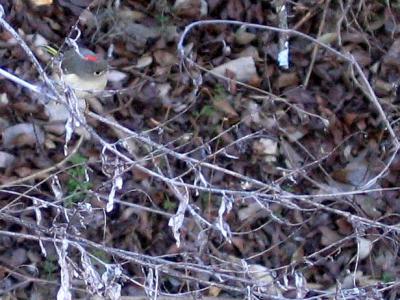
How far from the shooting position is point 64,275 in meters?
2.77

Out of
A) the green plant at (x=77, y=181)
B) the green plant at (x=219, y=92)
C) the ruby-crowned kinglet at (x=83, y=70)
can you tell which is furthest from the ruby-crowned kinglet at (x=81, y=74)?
the green plant at (x=219, y=92)

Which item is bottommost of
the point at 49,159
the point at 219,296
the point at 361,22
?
the point at 219,296

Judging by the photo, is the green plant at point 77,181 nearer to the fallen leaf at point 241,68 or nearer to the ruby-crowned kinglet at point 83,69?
the ruby-crowned kinglet at point 83,69

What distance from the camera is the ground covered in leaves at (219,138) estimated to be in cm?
361

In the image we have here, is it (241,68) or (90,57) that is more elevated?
(90,57)

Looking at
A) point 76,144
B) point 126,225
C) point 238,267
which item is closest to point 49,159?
point 76,144

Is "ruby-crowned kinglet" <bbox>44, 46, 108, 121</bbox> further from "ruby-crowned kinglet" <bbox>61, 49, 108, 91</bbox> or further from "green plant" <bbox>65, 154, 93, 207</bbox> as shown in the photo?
"green plant" <bbox>65, 154, 93, 207</bbox>

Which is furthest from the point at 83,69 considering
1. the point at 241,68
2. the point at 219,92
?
the point at 241,68

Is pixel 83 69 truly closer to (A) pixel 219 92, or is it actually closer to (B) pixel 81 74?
(B) pixel 81 74

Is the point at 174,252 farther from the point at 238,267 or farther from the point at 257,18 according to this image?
the point at 257,18

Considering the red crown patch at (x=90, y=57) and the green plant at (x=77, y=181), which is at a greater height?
the red crown patch at (x=90, y=57)

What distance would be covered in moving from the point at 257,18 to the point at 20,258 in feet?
4.45

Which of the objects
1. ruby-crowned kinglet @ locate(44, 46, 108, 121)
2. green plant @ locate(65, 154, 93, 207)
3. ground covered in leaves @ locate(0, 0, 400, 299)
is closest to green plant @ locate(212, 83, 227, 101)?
ground covered in leaves @ locate(0, 0, 400, 299)

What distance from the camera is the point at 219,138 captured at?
12.5ft
